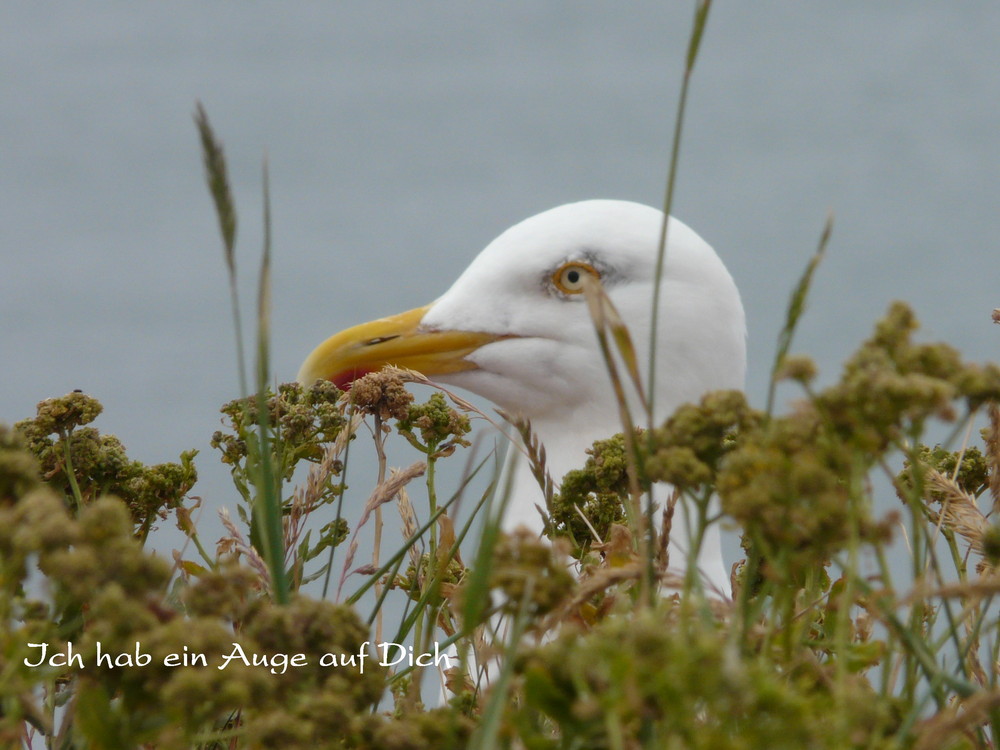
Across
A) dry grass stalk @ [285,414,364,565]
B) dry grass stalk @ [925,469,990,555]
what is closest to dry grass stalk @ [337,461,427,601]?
dry grass stalk @ [285,414,364,565]

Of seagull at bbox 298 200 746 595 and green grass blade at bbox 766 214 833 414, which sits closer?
green grass blade at bbox 766 214 833 414

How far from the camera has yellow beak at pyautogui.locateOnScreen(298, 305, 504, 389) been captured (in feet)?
12.4

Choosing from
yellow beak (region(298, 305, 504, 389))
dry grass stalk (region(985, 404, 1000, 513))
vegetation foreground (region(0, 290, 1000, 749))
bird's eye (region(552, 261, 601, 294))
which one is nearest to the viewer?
vegetation foreground (region(0, 290, 1000, 749))

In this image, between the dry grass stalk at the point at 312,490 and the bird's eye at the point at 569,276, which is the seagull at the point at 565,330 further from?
the dry grass stalk at the point at 312,490

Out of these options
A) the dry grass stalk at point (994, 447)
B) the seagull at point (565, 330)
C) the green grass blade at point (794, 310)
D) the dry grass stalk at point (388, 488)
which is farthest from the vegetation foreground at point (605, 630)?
the seagull at point (565, 330)

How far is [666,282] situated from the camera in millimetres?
3752

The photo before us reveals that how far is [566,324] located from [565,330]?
0.7 inches

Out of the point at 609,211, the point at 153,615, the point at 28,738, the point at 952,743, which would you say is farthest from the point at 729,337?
the point at 153,615

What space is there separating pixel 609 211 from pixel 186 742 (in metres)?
2.84

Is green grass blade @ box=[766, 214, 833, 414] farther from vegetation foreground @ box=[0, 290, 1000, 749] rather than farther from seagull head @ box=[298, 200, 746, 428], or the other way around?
seagull head @ box=[298, 200, 746, 428]

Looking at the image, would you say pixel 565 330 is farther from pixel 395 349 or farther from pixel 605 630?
pixel 605 630

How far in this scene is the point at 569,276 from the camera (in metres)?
3.71

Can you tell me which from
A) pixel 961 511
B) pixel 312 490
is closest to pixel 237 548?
pixel 312 490

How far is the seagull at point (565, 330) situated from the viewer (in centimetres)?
368
